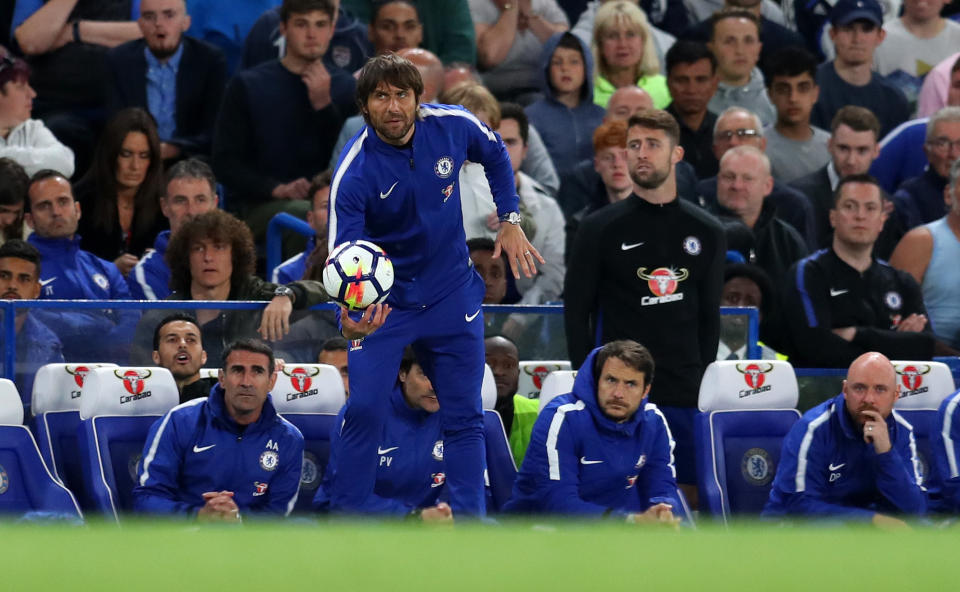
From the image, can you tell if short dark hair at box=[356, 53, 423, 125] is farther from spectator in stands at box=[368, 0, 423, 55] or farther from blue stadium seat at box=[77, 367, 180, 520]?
spectator in stands at box=[368, 0, 423, 55]

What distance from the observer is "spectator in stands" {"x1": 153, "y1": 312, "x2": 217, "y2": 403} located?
872cm

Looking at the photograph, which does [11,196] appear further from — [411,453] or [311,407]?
[411,453]

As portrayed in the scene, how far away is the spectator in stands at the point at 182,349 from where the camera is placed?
8719mm

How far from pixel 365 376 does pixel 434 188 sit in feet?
2.80

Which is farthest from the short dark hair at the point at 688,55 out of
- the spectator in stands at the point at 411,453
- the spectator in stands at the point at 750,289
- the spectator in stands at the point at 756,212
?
the spectator in stands at the point at 411,453

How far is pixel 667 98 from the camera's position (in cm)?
1223

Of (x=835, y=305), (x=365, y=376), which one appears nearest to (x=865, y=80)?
(x=835, y=305)

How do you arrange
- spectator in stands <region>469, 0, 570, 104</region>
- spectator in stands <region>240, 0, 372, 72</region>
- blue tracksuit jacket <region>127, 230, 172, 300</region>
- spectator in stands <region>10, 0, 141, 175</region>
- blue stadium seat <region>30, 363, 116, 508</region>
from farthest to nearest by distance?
1. spectator in stands <region>469, 0, 570, 104</region>
2. spectator in stands <region>240, 0, 372, 72</region>
3. spectator in stands <region>10, 0, 141, 175</region>
4. blue tracksuit jacket <region>127, 230, 172, 300</region>
5. blue stadium seat <region>30, 363, 116, 508</region>

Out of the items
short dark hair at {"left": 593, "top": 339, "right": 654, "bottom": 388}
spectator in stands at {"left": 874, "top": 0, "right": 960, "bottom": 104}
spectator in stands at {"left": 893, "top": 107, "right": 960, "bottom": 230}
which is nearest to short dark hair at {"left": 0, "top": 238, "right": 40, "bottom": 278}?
short dark hair at {"left": 593, "top": 339, "right": 654, "bottom": 388}

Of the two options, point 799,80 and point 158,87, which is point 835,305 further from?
point 158,87

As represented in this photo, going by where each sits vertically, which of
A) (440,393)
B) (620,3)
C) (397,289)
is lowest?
(440,393)

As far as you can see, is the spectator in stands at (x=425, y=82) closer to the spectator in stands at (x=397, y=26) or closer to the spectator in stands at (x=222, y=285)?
the spectator in stands at (x=397, y=26)

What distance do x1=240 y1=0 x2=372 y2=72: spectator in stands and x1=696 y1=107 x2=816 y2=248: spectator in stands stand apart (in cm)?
248

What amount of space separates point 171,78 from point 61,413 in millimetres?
3248
